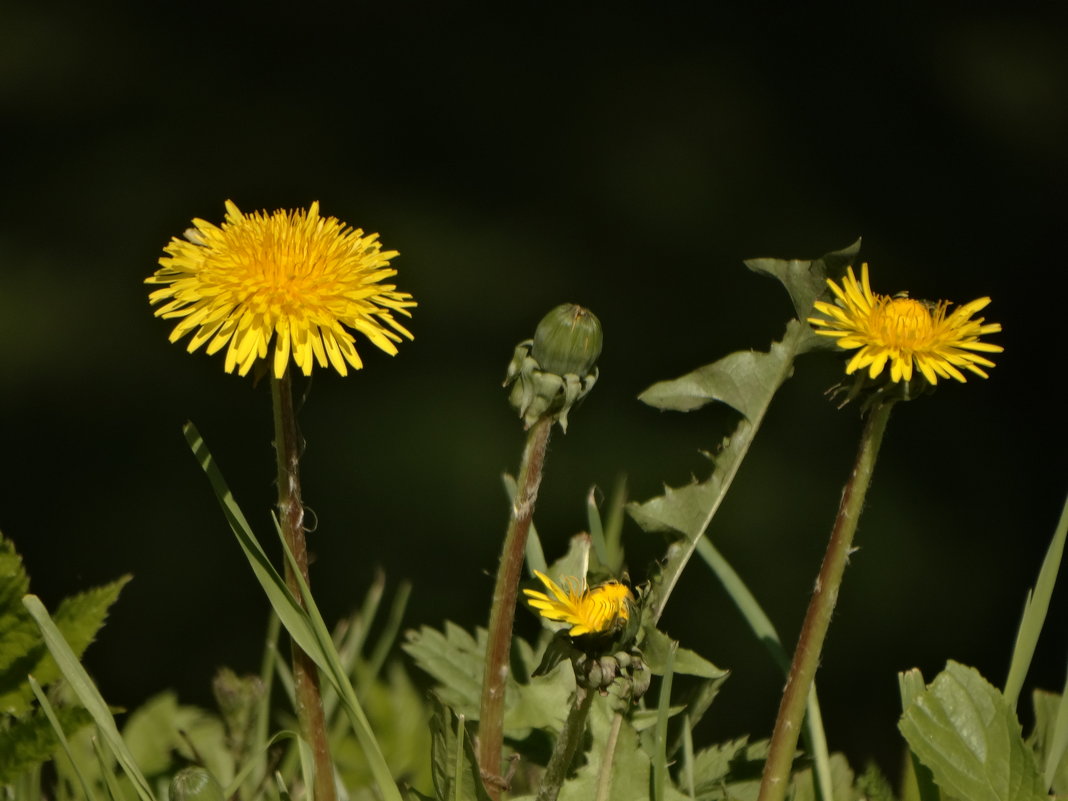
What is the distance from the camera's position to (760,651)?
7.48 ft

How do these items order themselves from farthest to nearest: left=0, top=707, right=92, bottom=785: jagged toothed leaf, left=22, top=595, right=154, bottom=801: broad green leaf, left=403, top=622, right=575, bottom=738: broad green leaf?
left=403, top=622, right=575, bottom=738: broad green leaf → left=0, top=707, right=92, bottom=785: jagged toothed leaf → left=22, top=595, right=154, bottom=801: broad green leaf

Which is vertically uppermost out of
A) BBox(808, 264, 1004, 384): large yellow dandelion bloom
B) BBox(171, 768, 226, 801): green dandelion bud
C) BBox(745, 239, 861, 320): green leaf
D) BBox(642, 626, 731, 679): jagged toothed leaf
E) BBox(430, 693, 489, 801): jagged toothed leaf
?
BBox(745, 239, 861, 320): green leaf

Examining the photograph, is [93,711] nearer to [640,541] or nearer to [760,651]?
[640,541]

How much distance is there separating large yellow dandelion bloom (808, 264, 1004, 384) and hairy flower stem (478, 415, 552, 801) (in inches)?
7.6

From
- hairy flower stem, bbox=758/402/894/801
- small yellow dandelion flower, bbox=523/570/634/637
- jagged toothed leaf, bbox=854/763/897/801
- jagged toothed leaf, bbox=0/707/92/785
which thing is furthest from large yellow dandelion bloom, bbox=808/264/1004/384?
jagged toothed leaf, bbox=0/707/92/785

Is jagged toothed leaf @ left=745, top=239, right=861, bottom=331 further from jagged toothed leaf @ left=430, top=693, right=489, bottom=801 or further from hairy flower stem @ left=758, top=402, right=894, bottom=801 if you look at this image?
jagged toothed leaf @ left=430, top=693, right=489, bottom=801

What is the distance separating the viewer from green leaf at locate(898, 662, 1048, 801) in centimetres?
77

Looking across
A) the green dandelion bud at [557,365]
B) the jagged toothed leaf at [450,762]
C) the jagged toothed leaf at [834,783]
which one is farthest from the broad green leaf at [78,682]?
the jagged toothed leaf at [834,783]

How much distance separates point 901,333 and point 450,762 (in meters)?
0.38

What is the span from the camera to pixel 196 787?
734 mm

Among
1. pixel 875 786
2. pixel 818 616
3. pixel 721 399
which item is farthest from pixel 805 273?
pixel 875 786

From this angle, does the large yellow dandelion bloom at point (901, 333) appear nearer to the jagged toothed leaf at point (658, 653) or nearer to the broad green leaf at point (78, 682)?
the jagged toothed leaf at point (658, 653)

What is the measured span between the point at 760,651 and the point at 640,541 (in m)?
0.36

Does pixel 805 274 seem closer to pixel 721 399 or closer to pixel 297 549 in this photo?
pixel 721 399
